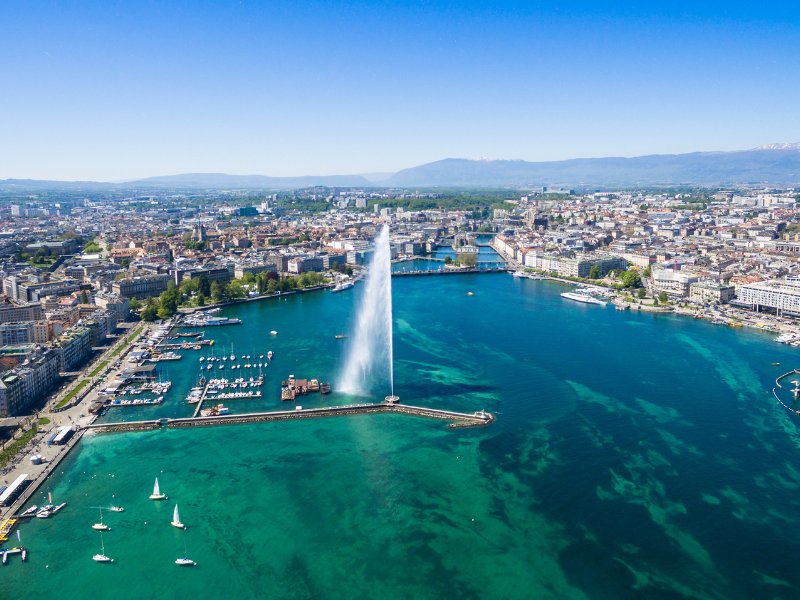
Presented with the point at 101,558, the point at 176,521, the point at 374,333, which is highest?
→ the point at 374,333

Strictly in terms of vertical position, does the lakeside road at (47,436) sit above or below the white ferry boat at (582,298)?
above

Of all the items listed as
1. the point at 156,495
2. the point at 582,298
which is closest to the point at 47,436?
the point at 156,495

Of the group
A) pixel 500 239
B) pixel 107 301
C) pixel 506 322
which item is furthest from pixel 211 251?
pixel 506 322

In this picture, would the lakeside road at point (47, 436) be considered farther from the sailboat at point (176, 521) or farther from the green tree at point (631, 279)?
the green tree at point (631, 279)

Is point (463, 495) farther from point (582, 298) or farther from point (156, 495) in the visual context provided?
point (582, 298)

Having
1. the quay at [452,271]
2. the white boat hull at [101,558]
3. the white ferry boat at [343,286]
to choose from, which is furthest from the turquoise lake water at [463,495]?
the quay at [452,271]

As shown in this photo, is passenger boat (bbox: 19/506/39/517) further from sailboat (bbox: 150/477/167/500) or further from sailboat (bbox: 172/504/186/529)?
sailboat (bbox: 172/504/186/529)

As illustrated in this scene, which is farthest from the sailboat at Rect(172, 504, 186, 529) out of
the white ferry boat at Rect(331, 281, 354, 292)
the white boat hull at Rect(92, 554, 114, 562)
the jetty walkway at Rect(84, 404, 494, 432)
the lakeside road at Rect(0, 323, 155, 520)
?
the white ferry boat at Rect(331, 281, 354, 292)
